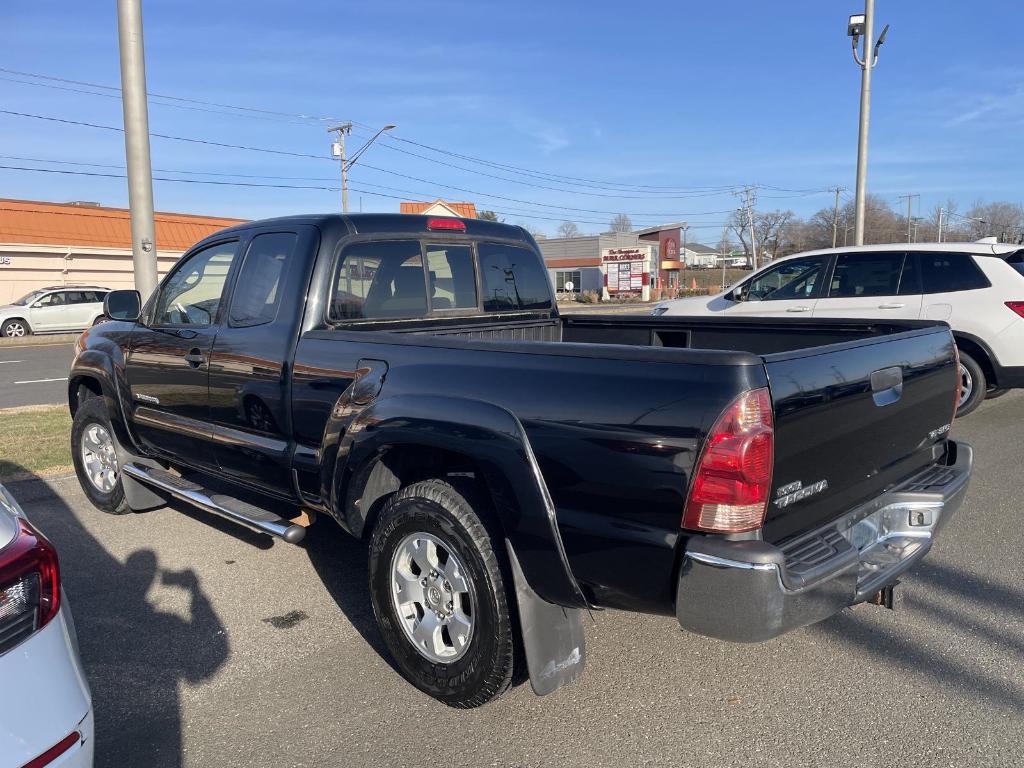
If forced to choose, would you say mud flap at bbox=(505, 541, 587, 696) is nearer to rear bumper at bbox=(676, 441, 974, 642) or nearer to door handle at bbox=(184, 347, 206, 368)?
rear bumper at bbox=(676, 441, 974, 642)

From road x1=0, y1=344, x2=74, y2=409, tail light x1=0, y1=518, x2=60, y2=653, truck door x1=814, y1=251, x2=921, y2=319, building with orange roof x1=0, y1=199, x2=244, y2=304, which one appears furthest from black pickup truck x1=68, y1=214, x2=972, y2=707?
building with orange roof x1=0, y1=199, x2=244, y2=304

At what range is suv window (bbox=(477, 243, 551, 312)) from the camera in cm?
479

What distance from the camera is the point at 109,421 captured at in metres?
5.27

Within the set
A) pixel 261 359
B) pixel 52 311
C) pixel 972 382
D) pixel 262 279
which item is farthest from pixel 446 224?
pixel 52 311

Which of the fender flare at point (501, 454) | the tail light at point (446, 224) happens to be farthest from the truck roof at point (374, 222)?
the fender flare at point (501, 454)

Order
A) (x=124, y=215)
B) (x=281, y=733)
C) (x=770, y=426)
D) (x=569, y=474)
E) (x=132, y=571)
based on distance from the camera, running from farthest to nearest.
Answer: (x=124, y=215) → (x=132, y=571) → (x=281, y=733) → (x=569, y=474) → (x=770, y=426)

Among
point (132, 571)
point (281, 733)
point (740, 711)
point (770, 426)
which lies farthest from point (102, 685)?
point (770, 426)

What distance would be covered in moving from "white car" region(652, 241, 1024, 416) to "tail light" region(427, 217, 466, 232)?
421 cm

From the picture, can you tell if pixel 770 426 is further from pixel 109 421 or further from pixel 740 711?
pixel 109 421

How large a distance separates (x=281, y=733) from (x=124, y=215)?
37.9 m

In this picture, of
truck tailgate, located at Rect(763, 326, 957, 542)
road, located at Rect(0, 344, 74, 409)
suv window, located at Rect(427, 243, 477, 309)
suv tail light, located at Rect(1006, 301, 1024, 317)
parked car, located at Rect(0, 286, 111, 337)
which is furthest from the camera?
parked car, located at Rect(0, 286, 111, 337)

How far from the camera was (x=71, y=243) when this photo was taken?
110 ft

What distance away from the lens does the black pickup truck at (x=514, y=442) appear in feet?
8.05

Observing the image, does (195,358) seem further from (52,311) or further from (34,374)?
(52,311)
